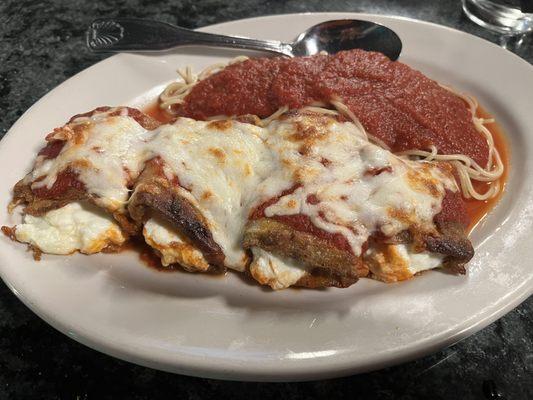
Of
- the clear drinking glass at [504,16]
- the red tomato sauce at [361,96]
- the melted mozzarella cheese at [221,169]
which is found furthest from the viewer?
the clear drinking glass at [504,16]

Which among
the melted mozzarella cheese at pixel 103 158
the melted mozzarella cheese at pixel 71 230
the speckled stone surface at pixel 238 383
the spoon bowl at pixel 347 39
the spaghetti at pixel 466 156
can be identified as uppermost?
the spoon bowl at pixel 347 39

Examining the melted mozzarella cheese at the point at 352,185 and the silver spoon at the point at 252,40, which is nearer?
the melted mozzarella cheese at the point at 352,185

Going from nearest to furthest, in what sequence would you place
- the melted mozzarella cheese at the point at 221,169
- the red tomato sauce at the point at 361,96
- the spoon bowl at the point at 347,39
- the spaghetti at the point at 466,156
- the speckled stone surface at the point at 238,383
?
1. the speckled stone surface at the point at 238,383
2. the melted mozzarella cheese at the point at 221,169
3. the spaghetti at the point at 466,156
4. the red tomato sauce at the point at 361,96
5. the spoon bowl at the point at 347,39

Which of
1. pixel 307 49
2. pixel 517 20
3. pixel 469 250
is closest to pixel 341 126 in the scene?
pixel 469 250

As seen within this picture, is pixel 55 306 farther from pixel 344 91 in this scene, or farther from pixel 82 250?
pixel 344 91

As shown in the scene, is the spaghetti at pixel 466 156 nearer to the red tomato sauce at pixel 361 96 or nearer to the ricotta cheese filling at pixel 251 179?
the red tomato sauce at pixel 361 96

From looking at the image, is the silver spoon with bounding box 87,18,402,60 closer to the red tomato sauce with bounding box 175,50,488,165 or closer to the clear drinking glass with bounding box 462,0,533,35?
→ the red tomato sauce with bounding box 175,50,488,165

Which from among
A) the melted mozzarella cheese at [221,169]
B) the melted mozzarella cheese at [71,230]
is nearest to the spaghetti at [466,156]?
the melted mozzarella cheese at [221,169]
